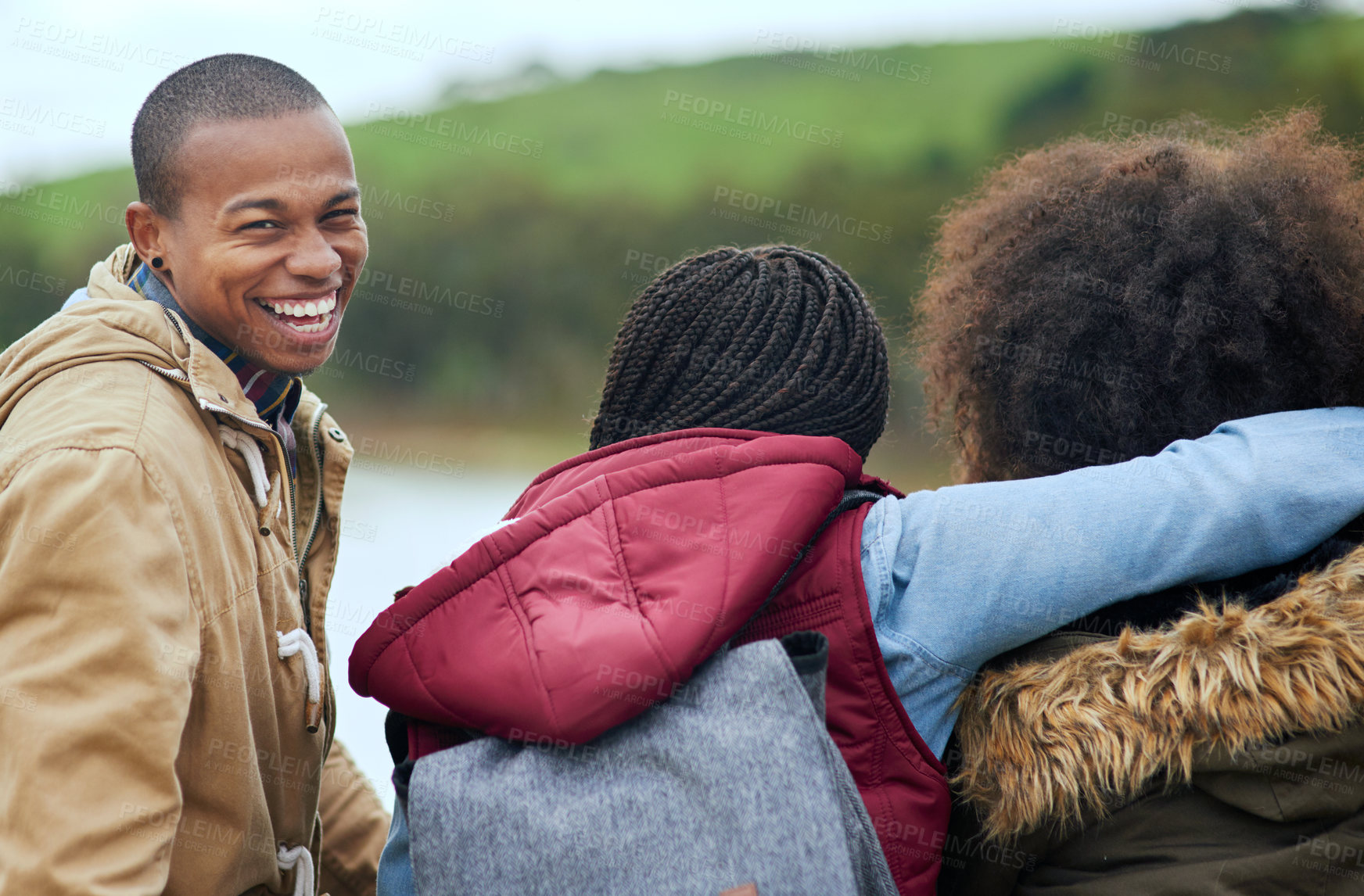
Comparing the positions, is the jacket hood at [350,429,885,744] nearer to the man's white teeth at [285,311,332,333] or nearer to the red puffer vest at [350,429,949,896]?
the red puffer vest at [350,429,949,896]

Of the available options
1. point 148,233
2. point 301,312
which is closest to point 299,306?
point 301,312

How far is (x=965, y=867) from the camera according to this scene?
55.4 inches

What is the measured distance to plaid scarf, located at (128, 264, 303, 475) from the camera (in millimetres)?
1808

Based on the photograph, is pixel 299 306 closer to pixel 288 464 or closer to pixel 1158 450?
pixel 288 464

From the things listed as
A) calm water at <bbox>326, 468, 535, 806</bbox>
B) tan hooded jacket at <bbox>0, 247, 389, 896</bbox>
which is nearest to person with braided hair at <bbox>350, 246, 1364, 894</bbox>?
tan hooded jacket at <bbox>0, 247, 389, 896</bbox>

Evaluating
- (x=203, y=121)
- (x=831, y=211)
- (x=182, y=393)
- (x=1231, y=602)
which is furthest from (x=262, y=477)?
(x=831, y=211)

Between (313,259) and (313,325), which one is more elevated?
(313,259)

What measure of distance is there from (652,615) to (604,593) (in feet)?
0.24

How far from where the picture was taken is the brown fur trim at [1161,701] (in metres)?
1.24

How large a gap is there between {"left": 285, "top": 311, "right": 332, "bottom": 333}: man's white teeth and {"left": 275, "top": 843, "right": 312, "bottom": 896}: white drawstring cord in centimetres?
92

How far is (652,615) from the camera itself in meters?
1.22

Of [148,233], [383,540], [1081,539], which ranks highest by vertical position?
[148,233]

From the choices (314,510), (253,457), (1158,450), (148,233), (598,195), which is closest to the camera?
(1158,450)

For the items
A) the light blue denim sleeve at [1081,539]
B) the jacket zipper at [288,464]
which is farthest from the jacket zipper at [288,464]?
the light blue denim sleeve at [1081,539]
